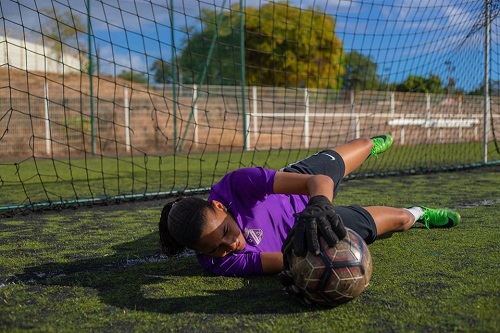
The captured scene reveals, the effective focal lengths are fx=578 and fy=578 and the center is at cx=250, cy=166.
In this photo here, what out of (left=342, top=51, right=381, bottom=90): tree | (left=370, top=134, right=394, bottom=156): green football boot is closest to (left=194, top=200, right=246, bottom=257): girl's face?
(left=370, top=134, right=394, bottom=156): green football boot

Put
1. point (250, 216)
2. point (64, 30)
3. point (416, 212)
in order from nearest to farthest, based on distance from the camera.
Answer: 1. point (250, 216)
2. point (416, 212)
3. point (64, 30)

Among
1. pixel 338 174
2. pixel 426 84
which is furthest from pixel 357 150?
pixel 426 84

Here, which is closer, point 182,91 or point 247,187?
point 247,187

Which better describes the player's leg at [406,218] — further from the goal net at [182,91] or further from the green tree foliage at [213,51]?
the green tree foliage at [213,51]

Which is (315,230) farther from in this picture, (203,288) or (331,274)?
(203,288)

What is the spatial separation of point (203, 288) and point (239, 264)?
0.22 meters

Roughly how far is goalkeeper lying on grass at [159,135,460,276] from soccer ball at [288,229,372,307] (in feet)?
0.15

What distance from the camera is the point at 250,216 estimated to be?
287 centimetres

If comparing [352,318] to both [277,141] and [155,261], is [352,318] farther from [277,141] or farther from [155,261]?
[277,141]

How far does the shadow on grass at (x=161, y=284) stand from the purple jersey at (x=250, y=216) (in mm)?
79

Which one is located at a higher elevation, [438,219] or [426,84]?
[426,84]

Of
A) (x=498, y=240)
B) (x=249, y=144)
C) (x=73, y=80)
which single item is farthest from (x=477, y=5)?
(x=73, y=80)

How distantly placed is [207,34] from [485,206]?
11.3m

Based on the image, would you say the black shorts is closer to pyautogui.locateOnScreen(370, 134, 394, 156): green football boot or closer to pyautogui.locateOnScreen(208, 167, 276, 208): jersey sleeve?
pyautogui.locateOnScreen(208, 167, 276, 208): jersey sleeve
